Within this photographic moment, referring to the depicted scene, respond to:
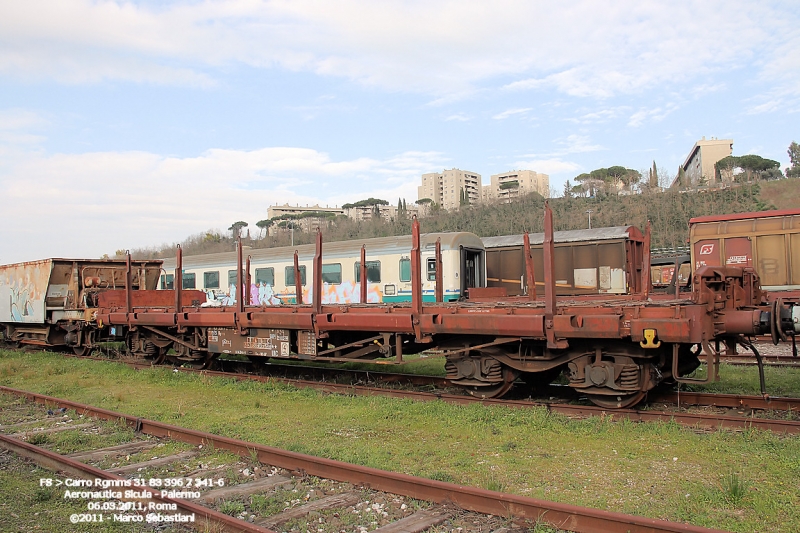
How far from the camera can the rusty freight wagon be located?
18.2 m

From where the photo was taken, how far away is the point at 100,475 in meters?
5.26

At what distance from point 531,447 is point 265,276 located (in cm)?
1640

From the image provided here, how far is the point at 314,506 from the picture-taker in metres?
4.57

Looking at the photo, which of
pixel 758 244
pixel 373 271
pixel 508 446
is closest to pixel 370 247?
pixel 373 271

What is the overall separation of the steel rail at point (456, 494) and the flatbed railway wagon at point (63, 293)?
10200 mm

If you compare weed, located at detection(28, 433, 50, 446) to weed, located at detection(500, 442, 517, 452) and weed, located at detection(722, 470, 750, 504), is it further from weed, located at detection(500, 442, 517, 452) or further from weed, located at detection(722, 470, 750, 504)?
weed, located at detection(722, 470, 750, 504)

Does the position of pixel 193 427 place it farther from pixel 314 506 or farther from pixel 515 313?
pixel 515 313

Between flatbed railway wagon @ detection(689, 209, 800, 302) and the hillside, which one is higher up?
the hillside

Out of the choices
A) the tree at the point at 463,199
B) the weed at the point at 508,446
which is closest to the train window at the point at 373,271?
the weed at the point at 508,446

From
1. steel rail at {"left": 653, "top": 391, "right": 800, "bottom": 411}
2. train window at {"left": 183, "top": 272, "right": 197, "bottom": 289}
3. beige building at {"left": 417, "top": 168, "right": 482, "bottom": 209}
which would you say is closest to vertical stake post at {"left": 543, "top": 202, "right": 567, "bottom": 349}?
steel rail at {"left": 653, "top": 391, "right": 800, "bottom": 411}

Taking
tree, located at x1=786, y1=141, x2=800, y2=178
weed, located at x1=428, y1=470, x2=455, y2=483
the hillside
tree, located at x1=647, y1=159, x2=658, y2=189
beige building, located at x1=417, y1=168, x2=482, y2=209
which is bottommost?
weed, located at x1=428, y1=470, x2=455, y2=483

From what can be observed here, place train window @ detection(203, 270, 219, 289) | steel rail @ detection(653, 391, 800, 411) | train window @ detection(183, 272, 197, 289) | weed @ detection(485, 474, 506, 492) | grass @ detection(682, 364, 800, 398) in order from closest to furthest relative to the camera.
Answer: weed @ detection(485, 474, 506, 492), steel rail @ detection(653, 391, 800, 411), grass @ detection(682, 364, 800, 398), train window @ detection(203, 270, 219, 289), train window @ detection(183, 272, 197, 289)

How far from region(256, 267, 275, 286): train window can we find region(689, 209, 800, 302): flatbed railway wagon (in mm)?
13581

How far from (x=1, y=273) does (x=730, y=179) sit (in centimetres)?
6631
